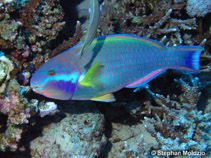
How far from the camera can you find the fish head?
194 centimetres

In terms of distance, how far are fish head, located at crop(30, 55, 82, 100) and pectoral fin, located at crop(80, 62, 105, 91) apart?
0.11 meters

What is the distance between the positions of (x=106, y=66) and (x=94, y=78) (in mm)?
229

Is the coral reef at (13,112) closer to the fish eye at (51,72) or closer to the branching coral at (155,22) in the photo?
the fish eye at (51,72)

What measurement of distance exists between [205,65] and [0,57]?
4368 mm

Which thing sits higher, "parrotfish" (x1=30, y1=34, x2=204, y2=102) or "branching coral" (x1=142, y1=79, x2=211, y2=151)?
"parrotfish" (x1=30, y1=34, x2=204, y2=102)

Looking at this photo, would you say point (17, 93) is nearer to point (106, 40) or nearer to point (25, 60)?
point (25, 60)

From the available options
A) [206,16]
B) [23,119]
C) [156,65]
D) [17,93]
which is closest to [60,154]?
[23,119]

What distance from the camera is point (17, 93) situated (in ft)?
7.97

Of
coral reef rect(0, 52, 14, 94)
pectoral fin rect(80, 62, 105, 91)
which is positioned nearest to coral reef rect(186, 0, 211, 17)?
pectoral fin rect(80, 62, 105, 91)

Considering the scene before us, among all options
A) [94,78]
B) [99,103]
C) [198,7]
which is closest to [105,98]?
[94,78]

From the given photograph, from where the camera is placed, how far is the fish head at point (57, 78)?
1938 mm

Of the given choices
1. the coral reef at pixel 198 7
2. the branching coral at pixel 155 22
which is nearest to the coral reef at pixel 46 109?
the branching coral at pixel 155 22

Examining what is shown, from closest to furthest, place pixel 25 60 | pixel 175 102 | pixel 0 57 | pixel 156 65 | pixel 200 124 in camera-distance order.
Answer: pixel 156 65, pixel 0 57, pixel 25 60, pixel 200 124, pixel 175 102

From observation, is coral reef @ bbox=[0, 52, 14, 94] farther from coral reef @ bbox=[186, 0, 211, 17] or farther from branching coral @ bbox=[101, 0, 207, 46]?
coral reef @ bbox=[186, 0, 211, 17]
